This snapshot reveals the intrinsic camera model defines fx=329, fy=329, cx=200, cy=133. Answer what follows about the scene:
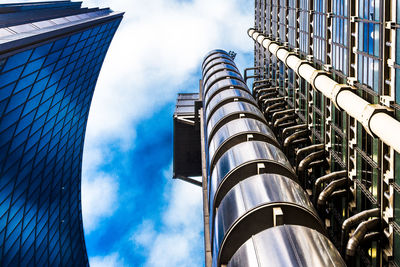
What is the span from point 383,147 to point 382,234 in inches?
173

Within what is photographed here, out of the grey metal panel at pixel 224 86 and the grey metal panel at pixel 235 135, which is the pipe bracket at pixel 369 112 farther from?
the grey metal panel at pixel 224 86

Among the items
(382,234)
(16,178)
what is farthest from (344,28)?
(16,178)

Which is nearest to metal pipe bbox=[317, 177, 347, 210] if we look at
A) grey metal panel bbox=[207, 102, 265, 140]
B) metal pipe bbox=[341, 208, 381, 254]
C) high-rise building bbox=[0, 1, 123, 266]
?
metal pipe bbox=[341, 208, 381, 254]

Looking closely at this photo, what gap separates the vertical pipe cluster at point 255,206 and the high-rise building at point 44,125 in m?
16.9

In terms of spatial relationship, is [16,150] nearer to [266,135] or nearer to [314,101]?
[266,135]

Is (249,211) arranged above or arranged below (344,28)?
below

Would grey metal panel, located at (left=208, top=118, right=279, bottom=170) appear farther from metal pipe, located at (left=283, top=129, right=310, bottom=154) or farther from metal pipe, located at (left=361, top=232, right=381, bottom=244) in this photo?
metal pipe, located at (left=361, top=232, right=381, bottom=244)

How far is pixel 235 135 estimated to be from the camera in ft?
74.1

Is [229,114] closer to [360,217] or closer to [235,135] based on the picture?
[235,135]

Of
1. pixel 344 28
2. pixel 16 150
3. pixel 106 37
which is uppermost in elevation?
pixel 106 37

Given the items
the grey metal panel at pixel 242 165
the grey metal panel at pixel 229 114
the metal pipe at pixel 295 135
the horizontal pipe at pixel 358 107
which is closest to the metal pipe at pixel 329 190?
the grey metal panel at pixel 242 165

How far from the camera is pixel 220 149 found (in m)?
22.6

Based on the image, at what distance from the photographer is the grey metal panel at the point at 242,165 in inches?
754

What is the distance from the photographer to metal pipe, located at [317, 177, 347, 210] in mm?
19750
